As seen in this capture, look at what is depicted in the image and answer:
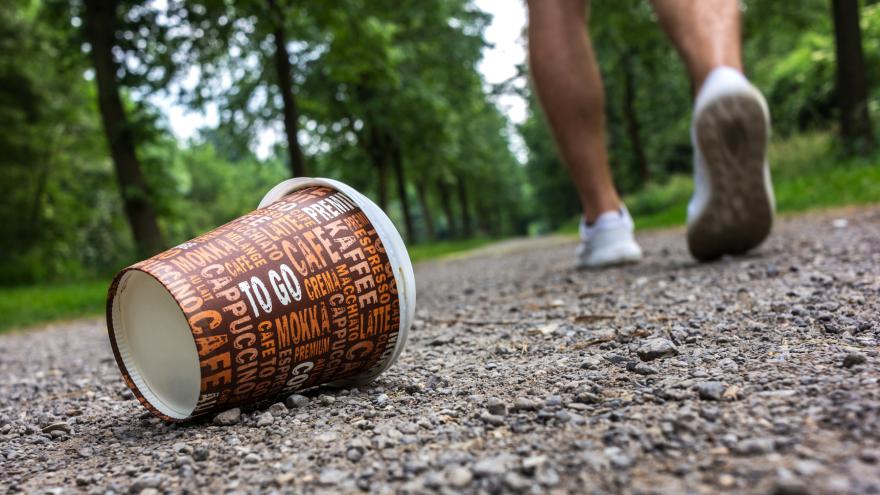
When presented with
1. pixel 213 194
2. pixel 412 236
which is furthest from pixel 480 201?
pixel 213 194

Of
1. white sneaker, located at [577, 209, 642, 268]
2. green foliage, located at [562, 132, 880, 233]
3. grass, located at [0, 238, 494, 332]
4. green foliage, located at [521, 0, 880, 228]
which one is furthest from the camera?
green foliage, located at [521, 0, 880, 228]

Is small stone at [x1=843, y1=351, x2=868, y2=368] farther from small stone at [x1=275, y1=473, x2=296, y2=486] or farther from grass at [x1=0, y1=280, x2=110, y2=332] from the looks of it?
grass at [x1=0, y1=280, x2=110, y2=332]

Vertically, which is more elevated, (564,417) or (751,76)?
(751,76)

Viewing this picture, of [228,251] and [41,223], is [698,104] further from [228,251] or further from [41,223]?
[41,223]

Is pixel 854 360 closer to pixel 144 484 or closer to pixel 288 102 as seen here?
pixel 144 484

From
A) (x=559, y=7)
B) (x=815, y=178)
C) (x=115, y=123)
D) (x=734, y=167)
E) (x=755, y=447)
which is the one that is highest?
(x=115, y=123)

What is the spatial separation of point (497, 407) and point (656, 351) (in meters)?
0.45

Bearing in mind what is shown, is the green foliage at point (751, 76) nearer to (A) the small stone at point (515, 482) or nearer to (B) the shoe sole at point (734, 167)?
(B) the shoe sole at point (734, 167)

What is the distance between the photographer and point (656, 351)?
4.76ft

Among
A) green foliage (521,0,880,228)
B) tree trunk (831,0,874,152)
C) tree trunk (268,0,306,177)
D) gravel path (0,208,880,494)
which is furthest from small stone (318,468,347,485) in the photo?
tree trunk (831,0,874,152)

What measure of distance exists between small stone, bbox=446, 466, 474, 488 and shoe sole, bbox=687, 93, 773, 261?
1873mm

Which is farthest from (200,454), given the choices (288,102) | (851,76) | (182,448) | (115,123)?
(851,76)

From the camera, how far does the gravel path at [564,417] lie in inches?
35.5

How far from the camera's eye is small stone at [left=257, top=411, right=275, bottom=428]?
1.32m
